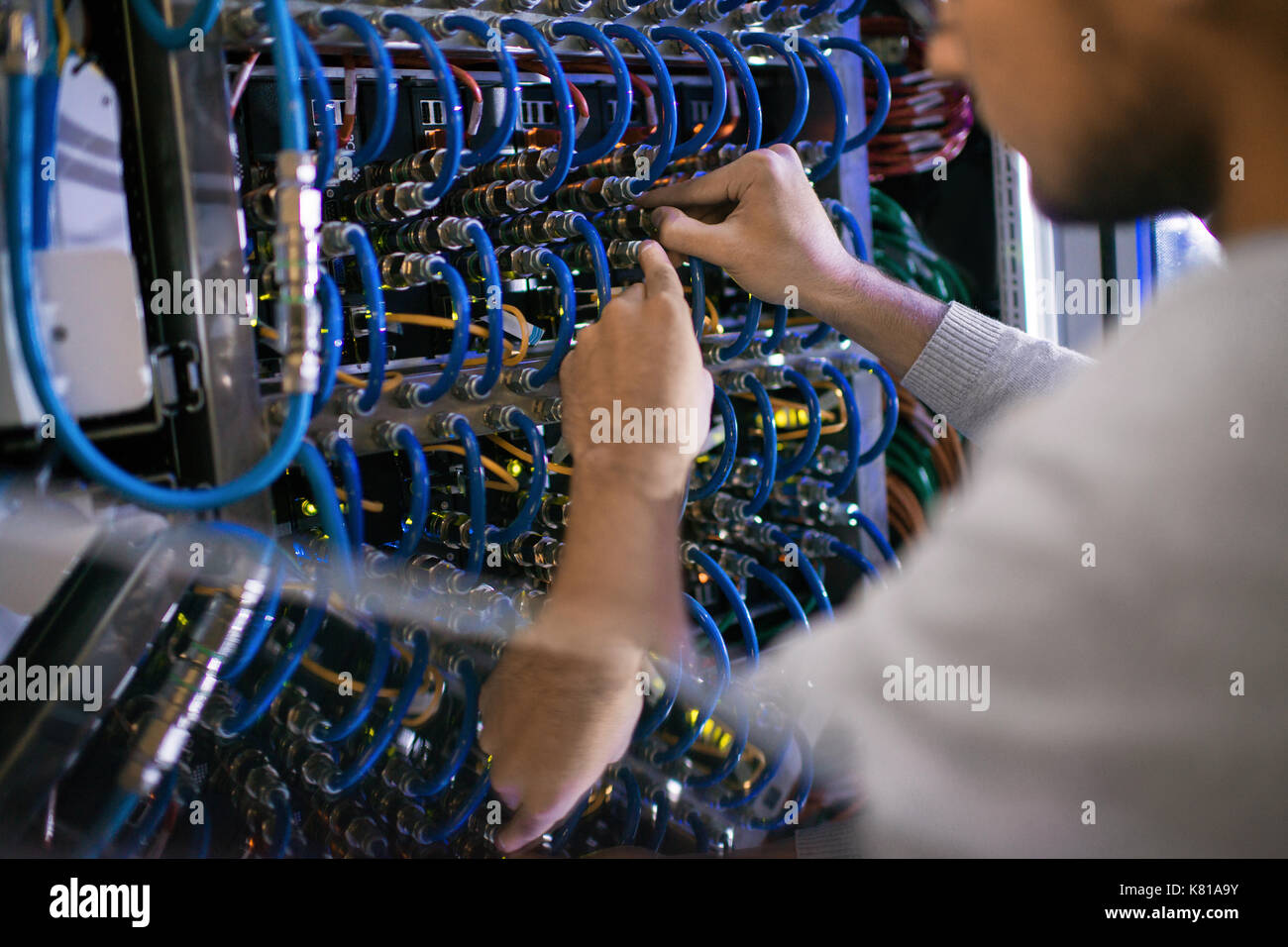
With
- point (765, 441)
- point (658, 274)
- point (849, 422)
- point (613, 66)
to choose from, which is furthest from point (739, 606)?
point (613, 66)

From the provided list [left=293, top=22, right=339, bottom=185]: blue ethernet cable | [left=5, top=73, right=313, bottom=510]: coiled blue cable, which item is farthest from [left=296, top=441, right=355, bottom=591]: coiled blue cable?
[left=293, top=22, right=339, bottom=185]: blue ethernet cable

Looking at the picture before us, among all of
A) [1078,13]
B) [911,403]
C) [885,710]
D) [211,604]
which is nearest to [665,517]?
[885,710]

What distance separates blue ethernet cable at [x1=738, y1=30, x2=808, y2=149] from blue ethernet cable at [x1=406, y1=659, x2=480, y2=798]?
794mm

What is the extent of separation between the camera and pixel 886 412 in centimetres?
152

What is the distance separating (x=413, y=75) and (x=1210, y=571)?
100 cm

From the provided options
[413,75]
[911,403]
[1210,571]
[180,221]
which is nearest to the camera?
[1210,571]

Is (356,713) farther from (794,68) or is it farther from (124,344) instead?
(794,68)

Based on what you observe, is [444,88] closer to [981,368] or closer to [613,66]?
[613,66]

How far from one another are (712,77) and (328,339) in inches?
23.0

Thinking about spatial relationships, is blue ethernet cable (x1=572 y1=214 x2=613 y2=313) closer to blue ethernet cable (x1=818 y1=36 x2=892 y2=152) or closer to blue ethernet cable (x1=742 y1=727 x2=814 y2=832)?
blue ethernet cable (x1=818 y1=36 x2=892 y2=152)

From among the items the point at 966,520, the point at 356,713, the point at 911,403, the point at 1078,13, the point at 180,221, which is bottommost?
the point at 356,713

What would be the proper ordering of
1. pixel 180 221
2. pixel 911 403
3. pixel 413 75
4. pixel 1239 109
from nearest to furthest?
pixel 1239 109 < pixel 180 221 < pixel 413 75 < pixel 911 403

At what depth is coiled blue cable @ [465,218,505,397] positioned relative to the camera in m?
1.07

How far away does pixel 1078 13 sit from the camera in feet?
2.88
